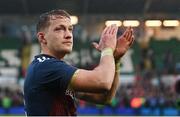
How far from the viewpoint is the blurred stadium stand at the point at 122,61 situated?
1554 cm

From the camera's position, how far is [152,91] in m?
16.2

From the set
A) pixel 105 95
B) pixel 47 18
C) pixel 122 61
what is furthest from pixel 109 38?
pixel 122 61

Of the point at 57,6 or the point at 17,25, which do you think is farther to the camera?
the point at 17,25

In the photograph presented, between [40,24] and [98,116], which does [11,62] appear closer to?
[98,116]

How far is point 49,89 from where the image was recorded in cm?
272

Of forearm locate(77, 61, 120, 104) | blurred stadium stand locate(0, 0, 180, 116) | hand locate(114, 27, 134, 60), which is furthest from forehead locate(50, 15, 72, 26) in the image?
blurred stadium stand locate(0, 0, 180, 116)

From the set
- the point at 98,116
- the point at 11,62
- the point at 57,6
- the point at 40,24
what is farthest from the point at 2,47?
the point at 40,24

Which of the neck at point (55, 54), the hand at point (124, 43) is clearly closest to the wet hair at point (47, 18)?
the neck at point (55, 54)

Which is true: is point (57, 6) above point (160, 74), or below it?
above

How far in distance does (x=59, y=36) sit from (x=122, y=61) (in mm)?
14396

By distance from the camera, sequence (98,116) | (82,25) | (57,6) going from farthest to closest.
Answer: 1. (82,25)
2. (57,6)
3. (98,116)

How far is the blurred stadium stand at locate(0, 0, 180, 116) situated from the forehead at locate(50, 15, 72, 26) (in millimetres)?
12092

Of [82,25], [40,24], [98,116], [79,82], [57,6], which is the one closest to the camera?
[79,82]

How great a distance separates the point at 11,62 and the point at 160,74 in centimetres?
512
